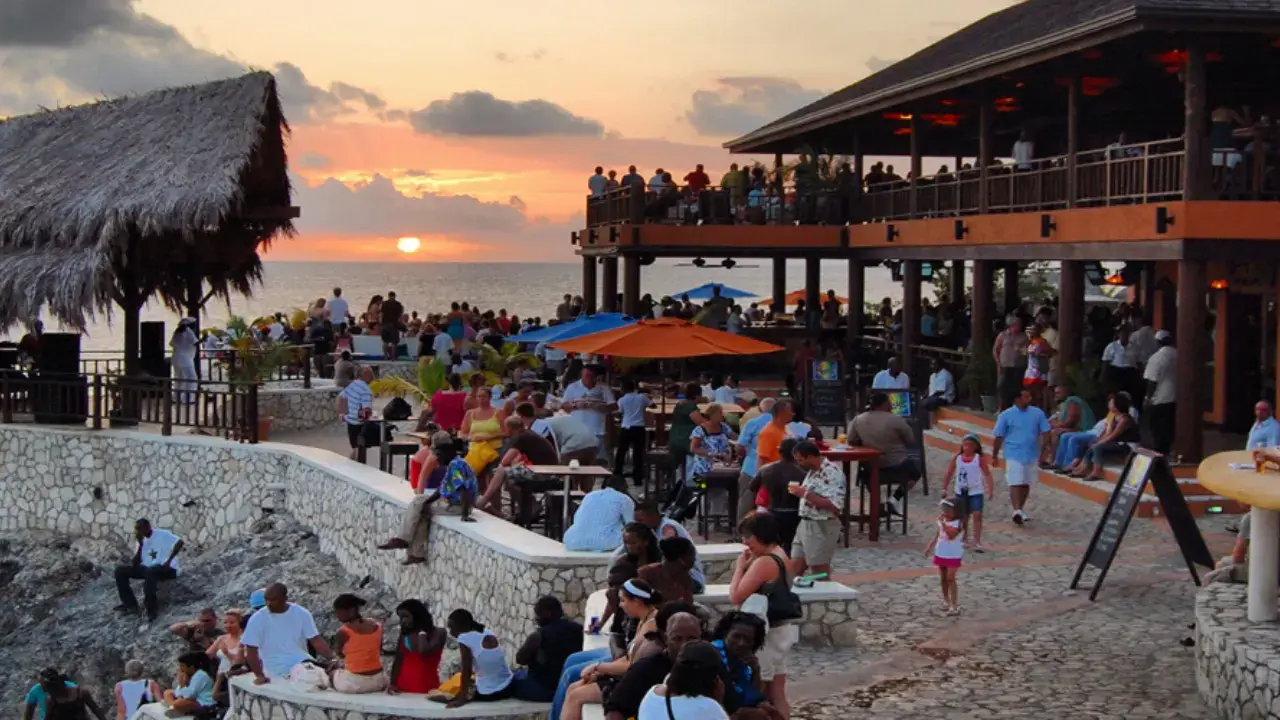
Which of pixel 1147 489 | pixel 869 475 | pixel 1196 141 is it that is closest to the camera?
pixel 869 475

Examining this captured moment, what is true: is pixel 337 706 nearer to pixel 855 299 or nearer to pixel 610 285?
pixel 855 299

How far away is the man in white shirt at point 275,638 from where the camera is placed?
13.2 metres

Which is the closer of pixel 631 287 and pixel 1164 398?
pixel 1164 398

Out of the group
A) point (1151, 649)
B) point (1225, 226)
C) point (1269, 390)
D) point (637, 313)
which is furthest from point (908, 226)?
point (1151, 649)

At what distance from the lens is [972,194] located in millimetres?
A: 24750

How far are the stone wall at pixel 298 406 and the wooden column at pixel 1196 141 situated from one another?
43.9ft

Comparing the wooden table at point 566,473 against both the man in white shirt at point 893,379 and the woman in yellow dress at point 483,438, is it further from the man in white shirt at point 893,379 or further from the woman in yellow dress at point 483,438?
the man in white shirt at point 893,379

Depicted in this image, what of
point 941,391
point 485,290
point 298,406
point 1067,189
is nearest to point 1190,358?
point 1067,189

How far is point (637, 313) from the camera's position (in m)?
29.9

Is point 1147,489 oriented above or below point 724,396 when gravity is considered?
below

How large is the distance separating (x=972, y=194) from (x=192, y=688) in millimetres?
14884

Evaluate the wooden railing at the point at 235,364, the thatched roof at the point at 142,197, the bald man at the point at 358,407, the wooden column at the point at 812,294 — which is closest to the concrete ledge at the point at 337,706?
the bald man at the point at 358,407

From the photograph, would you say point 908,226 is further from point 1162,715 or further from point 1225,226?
point 1162,715

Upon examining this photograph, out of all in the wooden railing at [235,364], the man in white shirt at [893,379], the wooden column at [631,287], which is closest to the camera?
the man in white shirt at [893,379]
